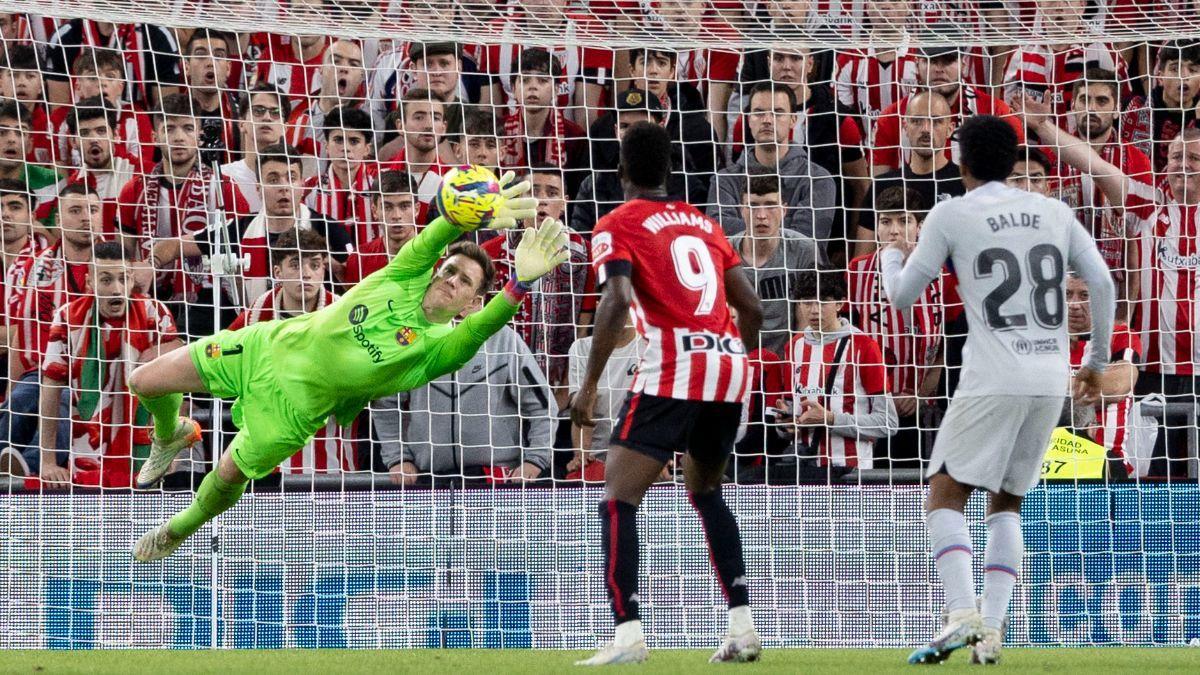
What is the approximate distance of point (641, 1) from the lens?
11.2 metres

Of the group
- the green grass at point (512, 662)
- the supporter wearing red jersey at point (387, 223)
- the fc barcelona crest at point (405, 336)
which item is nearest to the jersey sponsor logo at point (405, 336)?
the fc barcelona crest at point (405, 336)

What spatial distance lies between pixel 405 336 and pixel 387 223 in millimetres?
3042

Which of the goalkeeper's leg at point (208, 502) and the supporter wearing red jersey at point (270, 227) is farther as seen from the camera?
the supporter wearing red jersey at point (270, 227)

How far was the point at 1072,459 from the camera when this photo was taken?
378 inches

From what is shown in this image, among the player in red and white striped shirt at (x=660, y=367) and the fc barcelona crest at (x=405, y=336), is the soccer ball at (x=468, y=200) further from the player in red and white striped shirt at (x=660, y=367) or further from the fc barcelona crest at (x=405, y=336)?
the player in red and white striped shirt at (x=660, y=367)

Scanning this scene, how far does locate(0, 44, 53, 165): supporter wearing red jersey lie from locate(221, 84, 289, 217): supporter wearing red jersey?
1.39 metres

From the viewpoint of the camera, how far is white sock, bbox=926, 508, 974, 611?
6.29 meters

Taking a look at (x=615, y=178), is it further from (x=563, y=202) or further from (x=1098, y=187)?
(x=1098, y=187)

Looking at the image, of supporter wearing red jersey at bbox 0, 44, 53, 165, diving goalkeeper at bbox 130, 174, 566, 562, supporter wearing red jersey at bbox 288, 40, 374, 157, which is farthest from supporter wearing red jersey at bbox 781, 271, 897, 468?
supporter wearing red jersey at bbox 0, 44, 53, 165

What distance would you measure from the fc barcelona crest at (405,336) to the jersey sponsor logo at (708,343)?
6.90 ft

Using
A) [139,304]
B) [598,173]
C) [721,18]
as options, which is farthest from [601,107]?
[139,304]

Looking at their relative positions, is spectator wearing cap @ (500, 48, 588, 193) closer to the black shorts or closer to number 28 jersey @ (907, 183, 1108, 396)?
the black shorts

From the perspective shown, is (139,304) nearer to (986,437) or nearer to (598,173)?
(598,173)

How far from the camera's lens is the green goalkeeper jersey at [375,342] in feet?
26.8
